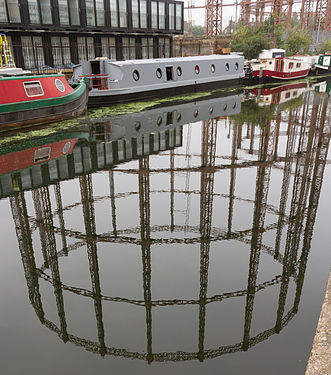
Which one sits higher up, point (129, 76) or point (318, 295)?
point (129, 76)

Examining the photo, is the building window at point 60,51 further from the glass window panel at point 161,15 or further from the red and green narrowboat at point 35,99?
the red and green narrowboat at point 35,99

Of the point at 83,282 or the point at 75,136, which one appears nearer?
the point at 83,282

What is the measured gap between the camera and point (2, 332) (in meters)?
5.01

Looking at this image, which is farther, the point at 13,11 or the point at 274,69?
the point at 274,69

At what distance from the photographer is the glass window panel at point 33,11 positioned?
30.1 m

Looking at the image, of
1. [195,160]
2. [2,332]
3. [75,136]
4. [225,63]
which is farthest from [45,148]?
[225,63]

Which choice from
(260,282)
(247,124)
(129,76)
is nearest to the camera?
(260,282)

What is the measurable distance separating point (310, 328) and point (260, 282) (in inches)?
49.2

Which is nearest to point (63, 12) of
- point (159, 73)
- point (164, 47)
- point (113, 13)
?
point (113, 13)

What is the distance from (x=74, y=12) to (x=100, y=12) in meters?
2.99

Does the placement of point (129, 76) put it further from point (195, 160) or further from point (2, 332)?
point (2, 332)

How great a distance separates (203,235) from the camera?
7719mm

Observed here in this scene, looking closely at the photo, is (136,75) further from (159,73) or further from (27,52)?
(27,52)

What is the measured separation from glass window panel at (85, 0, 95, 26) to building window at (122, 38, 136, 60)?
5.53m
